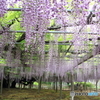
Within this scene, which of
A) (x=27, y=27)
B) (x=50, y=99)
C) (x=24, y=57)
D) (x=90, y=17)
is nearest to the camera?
(x=27, y=27)

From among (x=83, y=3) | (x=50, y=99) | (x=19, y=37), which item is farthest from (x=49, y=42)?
(x=50, y=99)

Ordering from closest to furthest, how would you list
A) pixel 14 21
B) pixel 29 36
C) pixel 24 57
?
pixel 29 36
pixel 14 21
pixel 24 57

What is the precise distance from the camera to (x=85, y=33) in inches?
180

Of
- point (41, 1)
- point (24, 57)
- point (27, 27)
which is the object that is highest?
point (41, 1)

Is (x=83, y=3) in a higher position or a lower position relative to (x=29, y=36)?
higher

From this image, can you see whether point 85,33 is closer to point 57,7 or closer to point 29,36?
point 29,36

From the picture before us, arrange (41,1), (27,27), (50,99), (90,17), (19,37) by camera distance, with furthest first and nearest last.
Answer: (50,99), (19,37), (90,17), (27,27), (41,1)

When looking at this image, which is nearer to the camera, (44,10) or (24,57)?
(44,10)

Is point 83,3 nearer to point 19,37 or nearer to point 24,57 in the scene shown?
point 19,37

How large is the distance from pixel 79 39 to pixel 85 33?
0.80 ft

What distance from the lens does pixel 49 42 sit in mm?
5988

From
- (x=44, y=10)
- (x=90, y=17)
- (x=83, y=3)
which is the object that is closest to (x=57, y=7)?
(x=44, y=10)

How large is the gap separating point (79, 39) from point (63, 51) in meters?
2.98

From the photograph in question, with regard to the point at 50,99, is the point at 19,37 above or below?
above
